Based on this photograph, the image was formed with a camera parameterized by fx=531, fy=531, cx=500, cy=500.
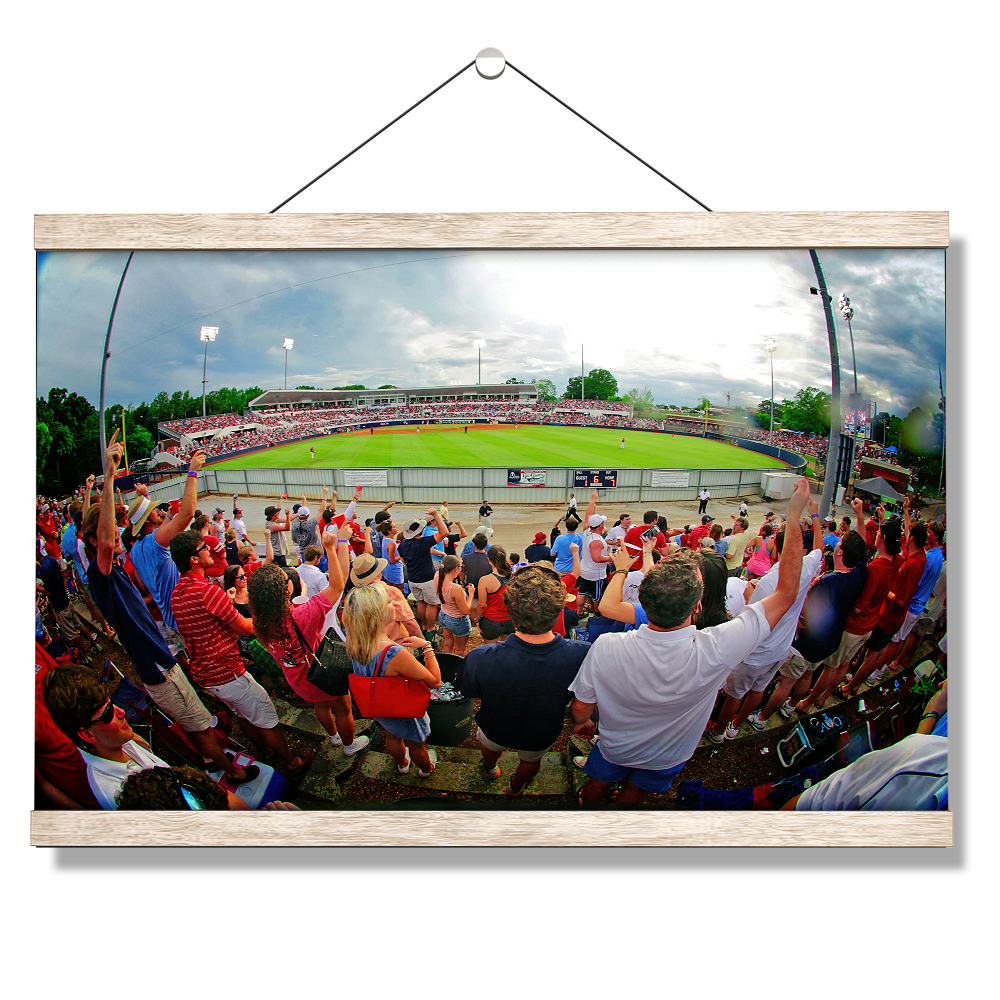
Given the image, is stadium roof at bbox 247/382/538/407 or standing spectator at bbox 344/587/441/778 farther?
stadium roof at bbox 247/382/538/407

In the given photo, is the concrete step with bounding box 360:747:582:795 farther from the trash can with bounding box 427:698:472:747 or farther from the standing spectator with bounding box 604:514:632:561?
the standing spectator with bounding box 604:514:632:561

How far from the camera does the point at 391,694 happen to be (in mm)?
3301

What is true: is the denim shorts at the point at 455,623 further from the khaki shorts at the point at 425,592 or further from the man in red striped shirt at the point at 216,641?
the man in red striped shirt at the point at 216,641

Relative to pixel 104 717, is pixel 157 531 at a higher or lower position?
higher

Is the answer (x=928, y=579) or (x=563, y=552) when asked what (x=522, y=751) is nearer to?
(x=563, y=552)

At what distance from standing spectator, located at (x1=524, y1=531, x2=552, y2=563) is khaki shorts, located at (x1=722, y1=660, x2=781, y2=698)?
4.67 ft

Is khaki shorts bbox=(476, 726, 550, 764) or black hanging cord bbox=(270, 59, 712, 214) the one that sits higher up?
black hanging cord bbox=(270, 59, 712, 214)

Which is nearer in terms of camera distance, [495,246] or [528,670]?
[528,670]

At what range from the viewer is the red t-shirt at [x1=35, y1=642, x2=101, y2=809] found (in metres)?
3.33

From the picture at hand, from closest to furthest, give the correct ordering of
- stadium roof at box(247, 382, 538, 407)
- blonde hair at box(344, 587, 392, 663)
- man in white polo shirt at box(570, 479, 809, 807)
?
man in white polo shirt at box(570, 479, 809, 807)
blonde hair at box(344, 587, 392, 663)
stadium roof at box(247, 382, 538, 407)

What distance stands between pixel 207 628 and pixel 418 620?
4.31 ft

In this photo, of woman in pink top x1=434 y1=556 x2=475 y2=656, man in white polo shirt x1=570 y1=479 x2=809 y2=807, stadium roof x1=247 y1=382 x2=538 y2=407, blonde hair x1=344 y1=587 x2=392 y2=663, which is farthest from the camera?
woman in pink top x1=434 y1=556 x2=475 y2=656

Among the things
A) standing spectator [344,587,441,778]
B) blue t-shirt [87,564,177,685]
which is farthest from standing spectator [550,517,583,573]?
blue t-shirt [87,564,177,685]

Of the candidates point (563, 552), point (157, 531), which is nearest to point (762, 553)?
point (563, 552)
